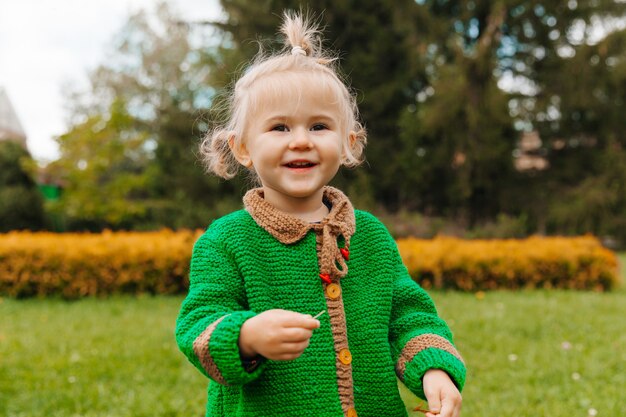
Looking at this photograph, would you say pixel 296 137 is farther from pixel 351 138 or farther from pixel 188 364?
pixel 188 364

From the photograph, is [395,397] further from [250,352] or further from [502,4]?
[502,4]

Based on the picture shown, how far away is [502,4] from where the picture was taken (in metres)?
14.1

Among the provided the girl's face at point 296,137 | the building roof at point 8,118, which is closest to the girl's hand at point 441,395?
the girl's face at point 296,137

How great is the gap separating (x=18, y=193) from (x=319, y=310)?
13.6 meters

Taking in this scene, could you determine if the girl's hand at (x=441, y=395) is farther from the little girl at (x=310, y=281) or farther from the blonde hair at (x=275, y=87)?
the blonde hair at (x=275, y=87)

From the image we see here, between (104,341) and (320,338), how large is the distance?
4115mm

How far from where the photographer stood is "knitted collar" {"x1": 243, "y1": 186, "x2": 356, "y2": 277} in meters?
1.61

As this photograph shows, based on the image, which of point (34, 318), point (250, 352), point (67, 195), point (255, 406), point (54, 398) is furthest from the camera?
point (67, 195)

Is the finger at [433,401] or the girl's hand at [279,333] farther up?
the girl's hand at [279,333]

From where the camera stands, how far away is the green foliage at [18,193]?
43.2ft

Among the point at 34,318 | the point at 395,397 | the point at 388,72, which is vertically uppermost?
the point at 388,72

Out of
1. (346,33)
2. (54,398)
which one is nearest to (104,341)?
(54,398)

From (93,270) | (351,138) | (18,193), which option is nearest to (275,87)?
(351,138)

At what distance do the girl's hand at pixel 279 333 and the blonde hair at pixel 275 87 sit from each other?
2.05 ft
